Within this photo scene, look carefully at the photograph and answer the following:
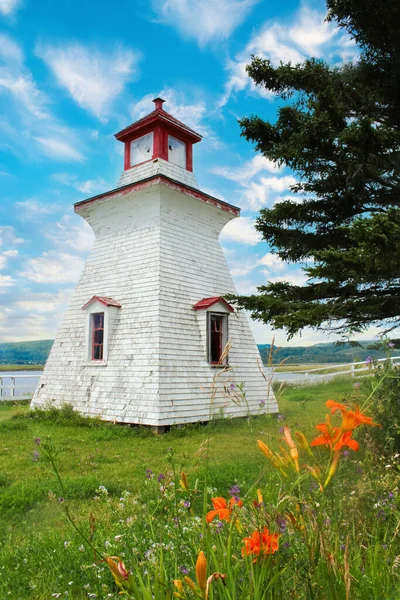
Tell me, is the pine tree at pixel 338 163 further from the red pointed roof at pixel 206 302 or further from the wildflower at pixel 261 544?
the wildflower at pixel 261 544

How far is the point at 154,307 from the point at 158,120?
6327mm

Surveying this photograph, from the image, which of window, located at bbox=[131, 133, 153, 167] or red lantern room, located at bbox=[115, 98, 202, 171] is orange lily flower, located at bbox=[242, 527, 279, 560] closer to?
red lantern room, located at bbox=[115, 98, 202, 171]

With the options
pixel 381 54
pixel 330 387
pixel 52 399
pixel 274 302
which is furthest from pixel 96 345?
pixel 330 387

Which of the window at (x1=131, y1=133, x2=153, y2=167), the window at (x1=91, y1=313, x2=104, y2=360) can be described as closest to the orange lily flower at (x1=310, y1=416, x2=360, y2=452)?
the window at (x1=91, y1=313, x2=104, y2=360)

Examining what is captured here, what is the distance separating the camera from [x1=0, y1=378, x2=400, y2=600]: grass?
271 centimetres

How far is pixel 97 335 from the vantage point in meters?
A: 13.1

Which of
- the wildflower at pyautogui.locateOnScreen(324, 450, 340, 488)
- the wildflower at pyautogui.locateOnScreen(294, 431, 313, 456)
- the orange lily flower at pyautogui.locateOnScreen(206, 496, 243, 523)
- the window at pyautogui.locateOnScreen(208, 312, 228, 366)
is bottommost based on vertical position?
the orange lily flower at pyautogui.locateOnScreen(206, 496, 243, 523)

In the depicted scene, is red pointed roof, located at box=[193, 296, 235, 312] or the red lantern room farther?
the red lantern room

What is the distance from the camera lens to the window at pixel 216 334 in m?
12.6

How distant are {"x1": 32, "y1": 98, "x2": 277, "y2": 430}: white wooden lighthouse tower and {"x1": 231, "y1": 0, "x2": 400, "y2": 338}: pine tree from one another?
3.22 m

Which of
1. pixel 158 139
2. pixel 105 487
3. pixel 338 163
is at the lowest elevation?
pixel 105 487

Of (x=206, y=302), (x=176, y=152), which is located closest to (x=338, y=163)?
(x=206, y=302)

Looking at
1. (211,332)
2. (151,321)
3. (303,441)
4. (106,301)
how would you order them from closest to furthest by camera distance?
(303,441) → (151,321) → (106,301) → (211,332)

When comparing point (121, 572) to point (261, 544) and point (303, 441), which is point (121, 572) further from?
→ point (303, 441)
